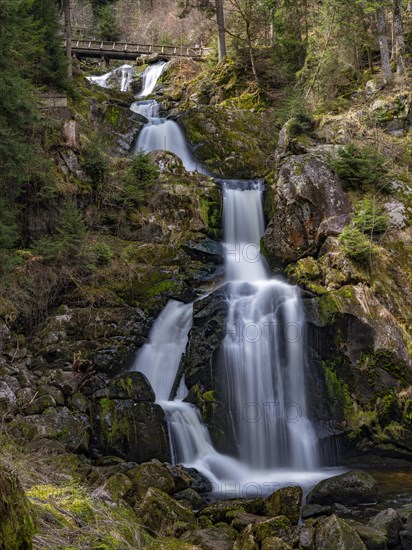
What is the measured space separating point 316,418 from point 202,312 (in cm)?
365

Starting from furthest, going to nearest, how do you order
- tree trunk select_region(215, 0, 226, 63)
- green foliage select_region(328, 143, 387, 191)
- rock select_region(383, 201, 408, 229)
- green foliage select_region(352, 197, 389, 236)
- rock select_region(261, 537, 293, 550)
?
1. tree trunk select_region(215, 0, 226, 63)
2. green foliage select_region(328, 143, 387, 191)
3. rock select_region(383, 201, 408, 229)
4. green foliage select_region(352, 197, 389, 236)
5. rock select_region(261, 537, 293, 550)

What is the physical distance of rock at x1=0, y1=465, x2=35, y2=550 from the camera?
2.14 metres

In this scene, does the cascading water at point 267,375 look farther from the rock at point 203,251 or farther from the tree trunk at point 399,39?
the tree trunk at point 399,39

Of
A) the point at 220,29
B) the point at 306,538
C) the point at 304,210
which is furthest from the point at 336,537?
the point at 220,29

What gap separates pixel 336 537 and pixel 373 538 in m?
0.93

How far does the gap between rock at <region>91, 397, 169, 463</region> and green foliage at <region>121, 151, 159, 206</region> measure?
745 cm

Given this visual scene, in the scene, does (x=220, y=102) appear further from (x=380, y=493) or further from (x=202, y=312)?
(x=380, y=493)

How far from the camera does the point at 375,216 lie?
12.5 metres

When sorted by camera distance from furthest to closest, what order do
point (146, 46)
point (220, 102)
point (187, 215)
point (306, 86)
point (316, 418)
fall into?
1. point (146, 46)
2. point (220, 102)
3. point (306, 86)
4. point (187, 215)
5. point (316, 418)

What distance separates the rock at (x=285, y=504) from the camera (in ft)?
23.9

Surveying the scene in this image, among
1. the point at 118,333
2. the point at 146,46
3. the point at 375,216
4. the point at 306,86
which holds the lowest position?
the point at 118,333

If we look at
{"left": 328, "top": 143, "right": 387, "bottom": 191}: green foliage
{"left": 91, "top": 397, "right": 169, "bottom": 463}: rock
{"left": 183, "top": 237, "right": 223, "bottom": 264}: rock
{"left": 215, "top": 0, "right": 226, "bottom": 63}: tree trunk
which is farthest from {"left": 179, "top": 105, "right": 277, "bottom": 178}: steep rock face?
{"left": 91, "top": 397, "right": 169, "bottom": 463}: rock

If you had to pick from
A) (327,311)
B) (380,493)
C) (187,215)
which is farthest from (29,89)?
(380,493)

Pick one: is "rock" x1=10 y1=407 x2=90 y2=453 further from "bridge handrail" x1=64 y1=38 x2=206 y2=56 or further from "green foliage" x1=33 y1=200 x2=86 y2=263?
"bridge handrail" x1=64 y1=38 x2=206 y2=56
